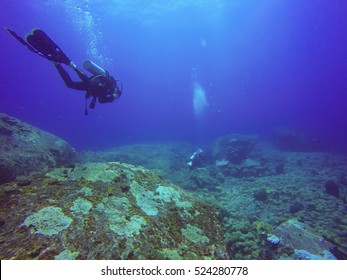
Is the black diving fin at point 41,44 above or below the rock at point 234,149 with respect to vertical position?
below

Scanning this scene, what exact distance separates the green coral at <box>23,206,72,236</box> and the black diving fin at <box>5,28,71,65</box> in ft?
16.5

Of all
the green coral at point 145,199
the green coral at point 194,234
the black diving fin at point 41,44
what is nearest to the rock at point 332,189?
the green coral at point 194,234

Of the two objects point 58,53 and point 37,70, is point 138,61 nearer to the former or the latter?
point 37,70

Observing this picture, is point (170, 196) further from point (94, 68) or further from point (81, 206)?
point (94, 68)

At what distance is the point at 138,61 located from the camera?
11600 cm

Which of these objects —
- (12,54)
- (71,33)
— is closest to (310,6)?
(71,33)

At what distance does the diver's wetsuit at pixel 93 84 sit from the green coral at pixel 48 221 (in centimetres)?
464

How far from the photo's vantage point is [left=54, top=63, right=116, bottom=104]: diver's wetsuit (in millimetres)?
7148

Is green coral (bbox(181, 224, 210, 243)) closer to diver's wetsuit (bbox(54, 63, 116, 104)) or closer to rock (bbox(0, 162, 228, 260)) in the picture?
rock (bbox(0, 162, 228, 260))

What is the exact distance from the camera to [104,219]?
10.5 feet

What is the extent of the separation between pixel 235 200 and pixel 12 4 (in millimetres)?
49507

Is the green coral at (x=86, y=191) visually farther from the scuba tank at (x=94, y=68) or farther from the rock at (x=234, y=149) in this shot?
the rock at (x=234, y=149)

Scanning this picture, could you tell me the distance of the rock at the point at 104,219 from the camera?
271 cm

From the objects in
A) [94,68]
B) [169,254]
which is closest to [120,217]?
[169,254]
